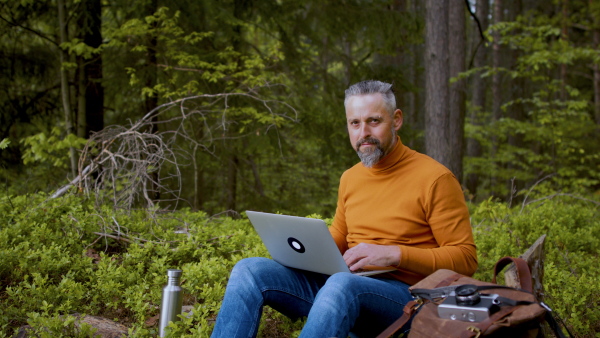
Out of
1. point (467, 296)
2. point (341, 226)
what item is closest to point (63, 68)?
point (341, 226)

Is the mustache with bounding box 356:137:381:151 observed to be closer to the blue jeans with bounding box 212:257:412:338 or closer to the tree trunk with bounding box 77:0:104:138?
the blue jeans with bounding box 212:257:412:338

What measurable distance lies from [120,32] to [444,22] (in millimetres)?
4722

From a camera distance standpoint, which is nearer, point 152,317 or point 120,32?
point 152,317

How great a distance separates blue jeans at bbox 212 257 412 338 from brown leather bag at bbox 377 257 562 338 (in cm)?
21

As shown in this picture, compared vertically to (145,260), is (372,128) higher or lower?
higher

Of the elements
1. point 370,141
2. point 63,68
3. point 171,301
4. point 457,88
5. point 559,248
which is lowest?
point 559,248

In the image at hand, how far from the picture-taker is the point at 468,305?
2080 millimetres

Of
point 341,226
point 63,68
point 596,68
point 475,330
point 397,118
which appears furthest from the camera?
point 596,68

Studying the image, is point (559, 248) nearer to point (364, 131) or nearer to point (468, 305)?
point (364, 131)

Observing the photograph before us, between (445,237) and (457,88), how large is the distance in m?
7.66

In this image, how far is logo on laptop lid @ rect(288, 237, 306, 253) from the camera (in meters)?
2.68

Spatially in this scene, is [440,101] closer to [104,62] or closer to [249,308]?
[104,62]

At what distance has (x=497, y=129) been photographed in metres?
12.2

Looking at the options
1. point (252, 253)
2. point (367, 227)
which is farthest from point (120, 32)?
point (367, 227)
